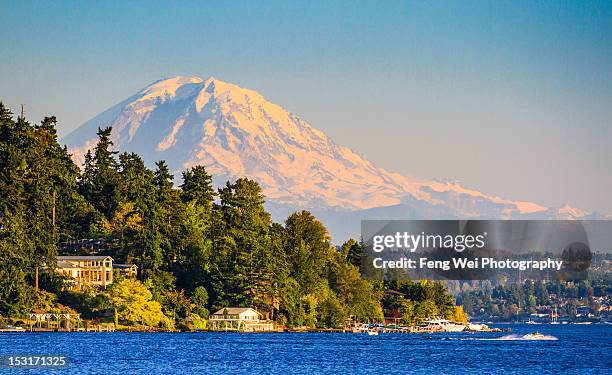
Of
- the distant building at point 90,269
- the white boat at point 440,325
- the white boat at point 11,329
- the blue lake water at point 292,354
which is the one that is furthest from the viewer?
the white boat at point 440,325

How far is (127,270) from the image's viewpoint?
522ft

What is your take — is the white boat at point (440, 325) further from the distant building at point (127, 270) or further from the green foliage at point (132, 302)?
the green foliage at point (132, 302)

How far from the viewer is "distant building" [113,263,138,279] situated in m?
158

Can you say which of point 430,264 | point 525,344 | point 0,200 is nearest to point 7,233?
point 0,200

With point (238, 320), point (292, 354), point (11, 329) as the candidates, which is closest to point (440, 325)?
point (238, 320)

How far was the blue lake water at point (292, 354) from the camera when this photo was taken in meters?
103

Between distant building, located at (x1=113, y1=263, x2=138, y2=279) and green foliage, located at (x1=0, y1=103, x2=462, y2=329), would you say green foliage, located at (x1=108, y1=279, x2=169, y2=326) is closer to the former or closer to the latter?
green foliage, located at (x1=0, y1=103, x2=462, y2=329)

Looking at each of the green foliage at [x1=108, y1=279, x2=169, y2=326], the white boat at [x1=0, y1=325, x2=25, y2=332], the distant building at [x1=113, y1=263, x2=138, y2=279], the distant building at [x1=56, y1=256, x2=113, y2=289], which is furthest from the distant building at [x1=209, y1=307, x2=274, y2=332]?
the white boat at [x1=0, y1=325, x2=25, y2=332]

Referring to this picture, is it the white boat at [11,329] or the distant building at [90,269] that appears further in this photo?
the distant building at [90,269]

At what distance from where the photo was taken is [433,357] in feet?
397

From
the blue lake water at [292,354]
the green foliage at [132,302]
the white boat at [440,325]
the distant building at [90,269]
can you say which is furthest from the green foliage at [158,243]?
the white boat at [440,325]

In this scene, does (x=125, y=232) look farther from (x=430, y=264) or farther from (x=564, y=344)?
(x=564, y=344)

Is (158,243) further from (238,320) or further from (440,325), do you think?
(440,325)

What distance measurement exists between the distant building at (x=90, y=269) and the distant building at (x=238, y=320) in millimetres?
12573
